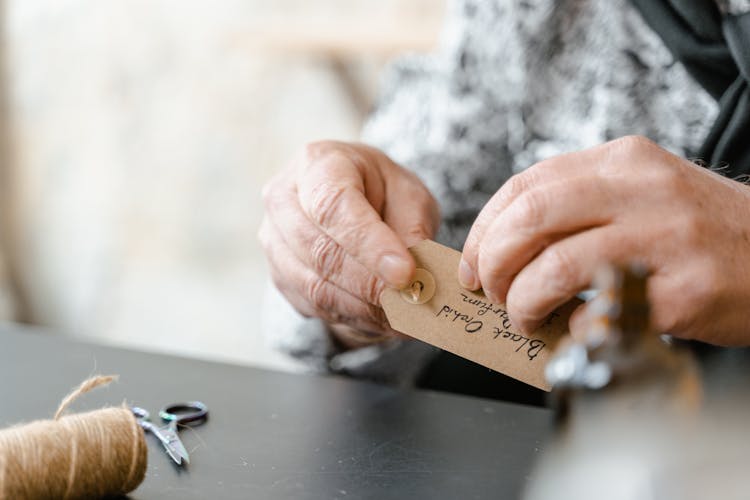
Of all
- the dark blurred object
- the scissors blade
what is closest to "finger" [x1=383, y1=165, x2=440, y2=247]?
the scissors blade

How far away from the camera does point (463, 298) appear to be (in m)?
0.57

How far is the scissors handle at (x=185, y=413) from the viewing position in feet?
2.03

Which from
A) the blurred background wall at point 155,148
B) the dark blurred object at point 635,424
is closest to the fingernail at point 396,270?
the dark blurred object at point 635,424

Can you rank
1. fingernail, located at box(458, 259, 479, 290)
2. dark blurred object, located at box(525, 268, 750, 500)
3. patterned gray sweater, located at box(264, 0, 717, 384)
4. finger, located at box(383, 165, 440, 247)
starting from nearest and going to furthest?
1. dark blurred object, located at box(525, 268, 750, 500)
2. fingernail, located at box(458, 259, 479, 290)
3. finger, located at box(383, 165, 440, 247)
4. patterned gray sweater, located at box(264, 0, 717, 384)

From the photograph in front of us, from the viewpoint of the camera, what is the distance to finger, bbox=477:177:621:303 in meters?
0.47

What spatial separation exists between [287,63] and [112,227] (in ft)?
1.89

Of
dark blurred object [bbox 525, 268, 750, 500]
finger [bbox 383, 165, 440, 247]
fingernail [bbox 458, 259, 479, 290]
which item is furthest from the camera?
finger [bbox 383, 165, 440, 247]

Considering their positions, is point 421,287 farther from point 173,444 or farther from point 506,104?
point 506,104

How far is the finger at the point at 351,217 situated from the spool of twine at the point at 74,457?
0.19 metres

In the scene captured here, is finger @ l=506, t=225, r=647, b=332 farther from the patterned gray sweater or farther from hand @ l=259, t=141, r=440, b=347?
the patterned gray sweater

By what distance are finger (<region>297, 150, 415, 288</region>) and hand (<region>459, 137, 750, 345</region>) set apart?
8 centimetres

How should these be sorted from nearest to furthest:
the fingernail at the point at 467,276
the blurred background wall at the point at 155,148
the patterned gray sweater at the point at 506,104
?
the fingernail at the point at 467,276
the patterned gray sweater at the point at 506,104
the blurred background wall at the point at 155,148

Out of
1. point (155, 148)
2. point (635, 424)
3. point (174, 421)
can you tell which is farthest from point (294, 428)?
point (155, 148)

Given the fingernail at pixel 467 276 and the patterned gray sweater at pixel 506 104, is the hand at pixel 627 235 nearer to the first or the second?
the fingernail at pixel 467 276
